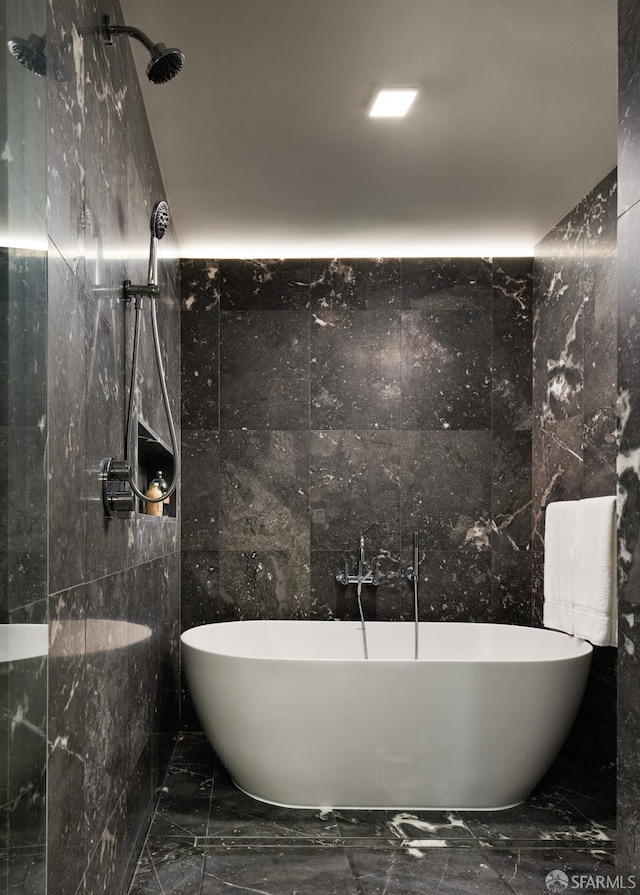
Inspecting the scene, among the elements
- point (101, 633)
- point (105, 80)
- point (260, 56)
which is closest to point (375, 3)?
point (260, 56)

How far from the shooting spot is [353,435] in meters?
4.30

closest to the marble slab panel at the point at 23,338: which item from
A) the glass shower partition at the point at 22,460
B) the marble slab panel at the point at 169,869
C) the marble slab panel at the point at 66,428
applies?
the glass shower partition at the point at 22,460

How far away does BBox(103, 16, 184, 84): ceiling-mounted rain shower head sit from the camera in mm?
1907

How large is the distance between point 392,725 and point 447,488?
5.32 feet

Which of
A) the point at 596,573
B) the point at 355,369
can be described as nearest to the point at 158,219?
the point at 355,369

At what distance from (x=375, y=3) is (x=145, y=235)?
113cm

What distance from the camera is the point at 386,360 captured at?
432cm

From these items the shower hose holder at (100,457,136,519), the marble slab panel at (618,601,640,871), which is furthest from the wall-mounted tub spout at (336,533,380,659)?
the marble slab panel at (618,601,640,871)

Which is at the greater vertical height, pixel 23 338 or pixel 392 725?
pixel 23 338

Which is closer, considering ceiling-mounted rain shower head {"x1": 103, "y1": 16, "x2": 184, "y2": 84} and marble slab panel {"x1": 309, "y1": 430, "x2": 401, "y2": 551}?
ceiling-mounted rain shower head {"x1": 103, "y1": 16, "x2": 184, "y2": 84}

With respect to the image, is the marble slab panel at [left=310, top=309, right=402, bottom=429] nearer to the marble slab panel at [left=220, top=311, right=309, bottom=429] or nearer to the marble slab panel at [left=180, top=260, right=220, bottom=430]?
the marble slab panel at [left=220, top=311, right=309, bottom=429]

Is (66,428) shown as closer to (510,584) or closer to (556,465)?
(556,465)
